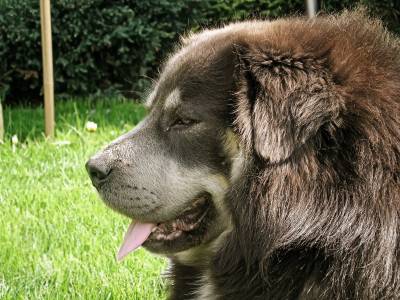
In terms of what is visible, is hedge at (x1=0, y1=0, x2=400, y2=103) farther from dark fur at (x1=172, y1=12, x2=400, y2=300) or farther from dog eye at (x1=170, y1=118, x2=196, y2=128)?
dark fur at (x1=172, y1=12, x2=400, y2=300)

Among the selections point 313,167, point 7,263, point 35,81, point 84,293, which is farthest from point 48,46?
point 313,167

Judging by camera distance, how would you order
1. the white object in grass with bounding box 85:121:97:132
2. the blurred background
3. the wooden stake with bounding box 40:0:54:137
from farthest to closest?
the white object in grass with bounding box 85:121:97:132, the wooden stake with bounding box 40:0:54:137, the blurred background

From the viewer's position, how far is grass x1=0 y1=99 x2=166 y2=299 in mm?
3645

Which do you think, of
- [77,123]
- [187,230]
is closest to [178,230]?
[187,230]

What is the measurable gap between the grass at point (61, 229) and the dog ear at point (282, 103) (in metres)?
1.49

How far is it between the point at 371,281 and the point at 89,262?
1936mm

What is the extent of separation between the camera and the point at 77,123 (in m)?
6.70

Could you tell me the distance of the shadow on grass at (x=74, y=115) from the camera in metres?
6.67

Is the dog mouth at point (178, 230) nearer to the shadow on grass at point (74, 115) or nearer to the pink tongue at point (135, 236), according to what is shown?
the pink tongue at point (135, 236)

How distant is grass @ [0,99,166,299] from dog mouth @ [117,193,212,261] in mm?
763

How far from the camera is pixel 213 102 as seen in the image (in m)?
2.68

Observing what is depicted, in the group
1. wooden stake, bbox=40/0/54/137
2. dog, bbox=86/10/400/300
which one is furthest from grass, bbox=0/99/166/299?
dog, bbox=86/10/400/300

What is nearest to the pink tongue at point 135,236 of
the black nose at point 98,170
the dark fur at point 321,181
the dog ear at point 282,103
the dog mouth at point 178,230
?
the dog mouth at point 178,230

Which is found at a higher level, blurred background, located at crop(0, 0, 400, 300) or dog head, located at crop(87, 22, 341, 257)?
dog head, located at crop(87, 22, 341, 257)
